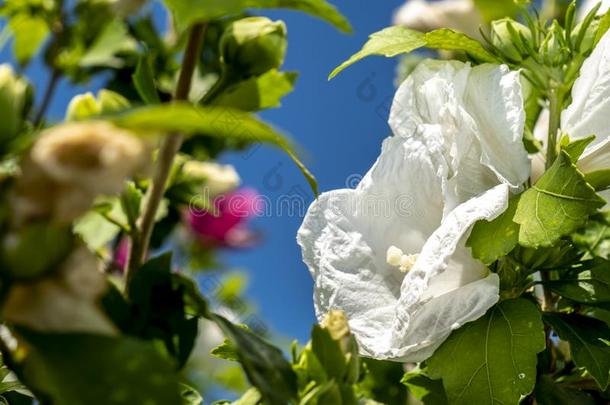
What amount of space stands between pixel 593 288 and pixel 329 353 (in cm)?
29

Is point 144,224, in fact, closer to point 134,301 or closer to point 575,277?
point 134,301

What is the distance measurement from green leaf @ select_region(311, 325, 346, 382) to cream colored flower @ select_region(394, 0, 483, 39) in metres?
1.05

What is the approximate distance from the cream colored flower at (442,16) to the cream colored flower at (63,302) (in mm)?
1183

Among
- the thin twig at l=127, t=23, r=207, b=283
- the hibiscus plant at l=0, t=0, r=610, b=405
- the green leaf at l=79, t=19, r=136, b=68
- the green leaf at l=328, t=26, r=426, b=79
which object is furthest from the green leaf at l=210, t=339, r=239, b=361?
the green leaf at l=79, t=19, r=136, b=68

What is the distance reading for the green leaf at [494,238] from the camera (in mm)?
A: 625

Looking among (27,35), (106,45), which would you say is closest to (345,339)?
(27,35)

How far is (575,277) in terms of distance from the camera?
0.69 metres

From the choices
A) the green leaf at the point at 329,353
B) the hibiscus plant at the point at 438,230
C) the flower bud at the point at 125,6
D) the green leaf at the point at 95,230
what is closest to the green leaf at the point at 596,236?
the hibiscus plant at the point at 438,230

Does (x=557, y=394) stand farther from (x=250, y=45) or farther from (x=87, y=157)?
(x=87, y=157)

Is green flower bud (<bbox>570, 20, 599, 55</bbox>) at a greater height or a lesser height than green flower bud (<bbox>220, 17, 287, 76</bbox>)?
lesser

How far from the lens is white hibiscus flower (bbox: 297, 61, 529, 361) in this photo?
0.62 m

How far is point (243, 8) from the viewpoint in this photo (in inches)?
17.7

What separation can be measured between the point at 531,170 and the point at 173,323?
37 centimetres

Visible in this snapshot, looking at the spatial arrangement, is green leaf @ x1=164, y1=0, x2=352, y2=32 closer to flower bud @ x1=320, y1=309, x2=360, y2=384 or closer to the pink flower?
flower bud @ x1=320, y1=309, x2=360, y2=384
